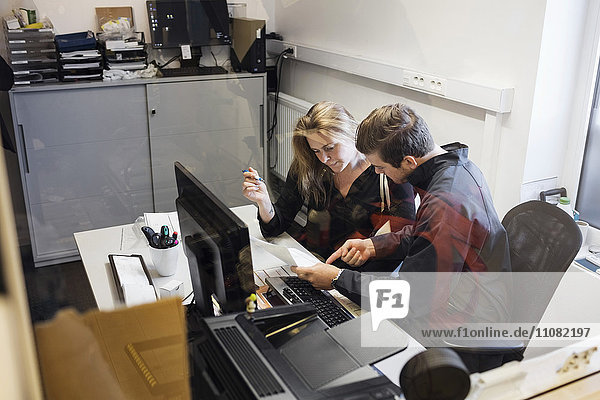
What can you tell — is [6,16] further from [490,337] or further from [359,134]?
[490,337]

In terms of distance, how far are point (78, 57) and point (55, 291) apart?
1.12 m

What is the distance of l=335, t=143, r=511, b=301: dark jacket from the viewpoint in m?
1.43

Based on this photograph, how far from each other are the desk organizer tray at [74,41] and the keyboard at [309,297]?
1017mm

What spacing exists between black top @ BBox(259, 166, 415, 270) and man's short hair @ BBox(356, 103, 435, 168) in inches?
5.3

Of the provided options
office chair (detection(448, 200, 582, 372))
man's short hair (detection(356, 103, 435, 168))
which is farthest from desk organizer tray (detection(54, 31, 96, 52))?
office chair (detection(448, 200, 582, 372))

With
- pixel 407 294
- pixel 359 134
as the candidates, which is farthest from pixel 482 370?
pixel 359 134

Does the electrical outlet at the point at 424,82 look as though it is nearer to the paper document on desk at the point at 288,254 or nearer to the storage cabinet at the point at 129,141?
the storage cabinet at the point at 129,141

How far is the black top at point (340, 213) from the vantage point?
5.74ft

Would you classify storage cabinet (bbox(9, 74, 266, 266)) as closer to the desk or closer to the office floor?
the desk

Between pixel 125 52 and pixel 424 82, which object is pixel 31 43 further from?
pixel 424 82

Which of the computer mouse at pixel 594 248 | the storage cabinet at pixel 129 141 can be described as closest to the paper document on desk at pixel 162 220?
the storage cabinet at pixel 129 141

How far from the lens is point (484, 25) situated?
74.9 inches

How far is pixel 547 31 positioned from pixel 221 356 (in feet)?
4.92

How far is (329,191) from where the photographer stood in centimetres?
194
